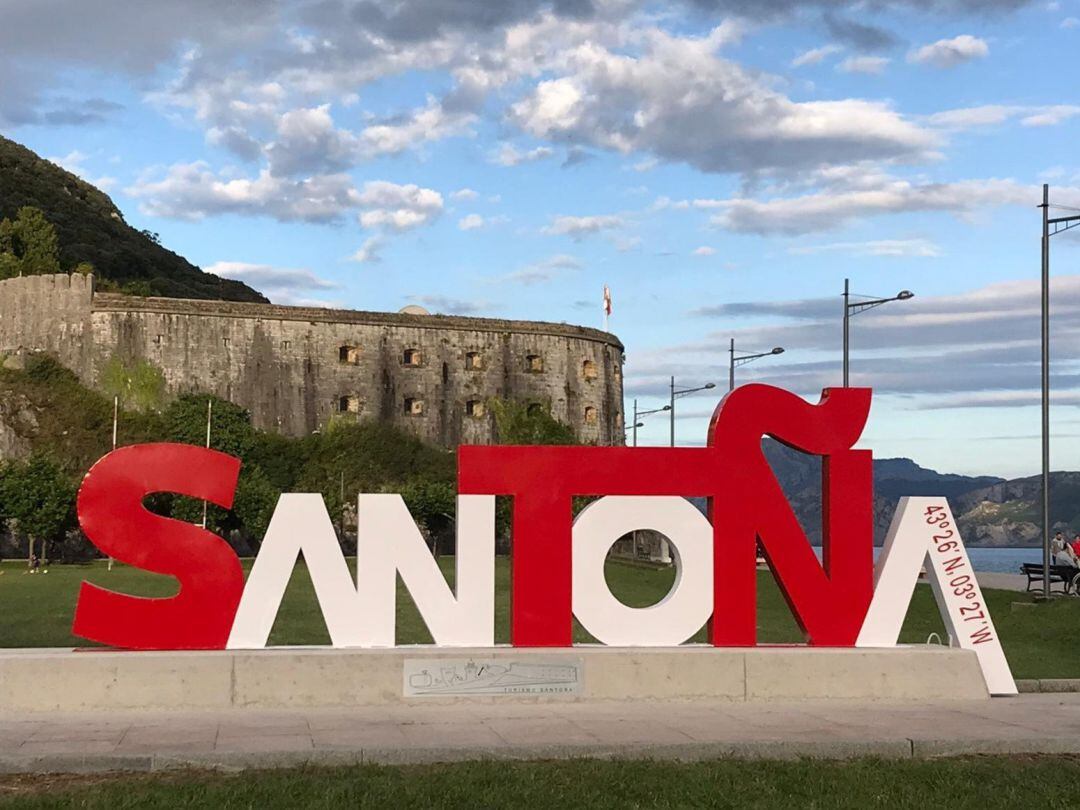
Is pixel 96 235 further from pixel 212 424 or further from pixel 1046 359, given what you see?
pixel 1046 359

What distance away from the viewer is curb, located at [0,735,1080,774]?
10086 mm

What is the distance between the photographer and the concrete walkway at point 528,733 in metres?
10.4

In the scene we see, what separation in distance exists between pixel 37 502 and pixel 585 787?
46.0m

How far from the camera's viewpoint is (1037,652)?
19.9m

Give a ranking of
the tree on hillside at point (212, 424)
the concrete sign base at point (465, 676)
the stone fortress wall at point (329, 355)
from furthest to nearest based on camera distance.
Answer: the stone fortress wall at point (329, 355)
the tree on hillside at point (212, 424)
the concrete sign base at point (465, 676)

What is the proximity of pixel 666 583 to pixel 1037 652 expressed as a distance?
742 inches

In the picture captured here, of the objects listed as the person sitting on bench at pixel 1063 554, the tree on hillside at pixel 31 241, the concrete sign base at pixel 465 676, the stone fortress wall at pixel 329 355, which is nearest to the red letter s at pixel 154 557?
the concrete sign base at pixel 465 676

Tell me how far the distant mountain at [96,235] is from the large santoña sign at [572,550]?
231 feet

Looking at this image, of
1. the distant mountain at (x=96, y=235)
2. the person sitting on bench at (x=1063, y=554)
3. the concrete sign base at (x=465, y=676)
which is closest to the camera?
the concrete sign base at (x=465, y=676)

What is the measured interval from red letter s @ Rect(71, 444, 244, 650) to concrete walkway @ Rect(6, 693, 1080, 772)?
1.14m

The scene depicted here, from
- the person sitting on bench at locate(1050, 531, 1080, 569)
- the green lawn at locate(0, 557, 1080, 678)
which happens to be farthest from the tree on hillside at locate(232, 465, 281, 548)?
the person sitting on bench at locate(1050, 531, 1080, 569)

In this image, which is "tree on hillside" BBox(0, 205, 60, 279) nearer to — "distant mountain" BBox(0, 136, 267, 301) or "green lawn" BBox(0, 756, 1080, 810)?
"distant mountain" BBox(0, 136, 267, 301)

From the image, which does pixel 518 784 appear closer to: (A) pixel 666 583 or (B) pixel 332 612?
(B) pixel 332 612

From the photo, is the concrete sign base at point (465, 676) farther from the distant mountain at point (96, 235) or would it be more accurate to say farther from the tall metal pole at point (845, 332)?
the distant mountain at point (96, 235)
